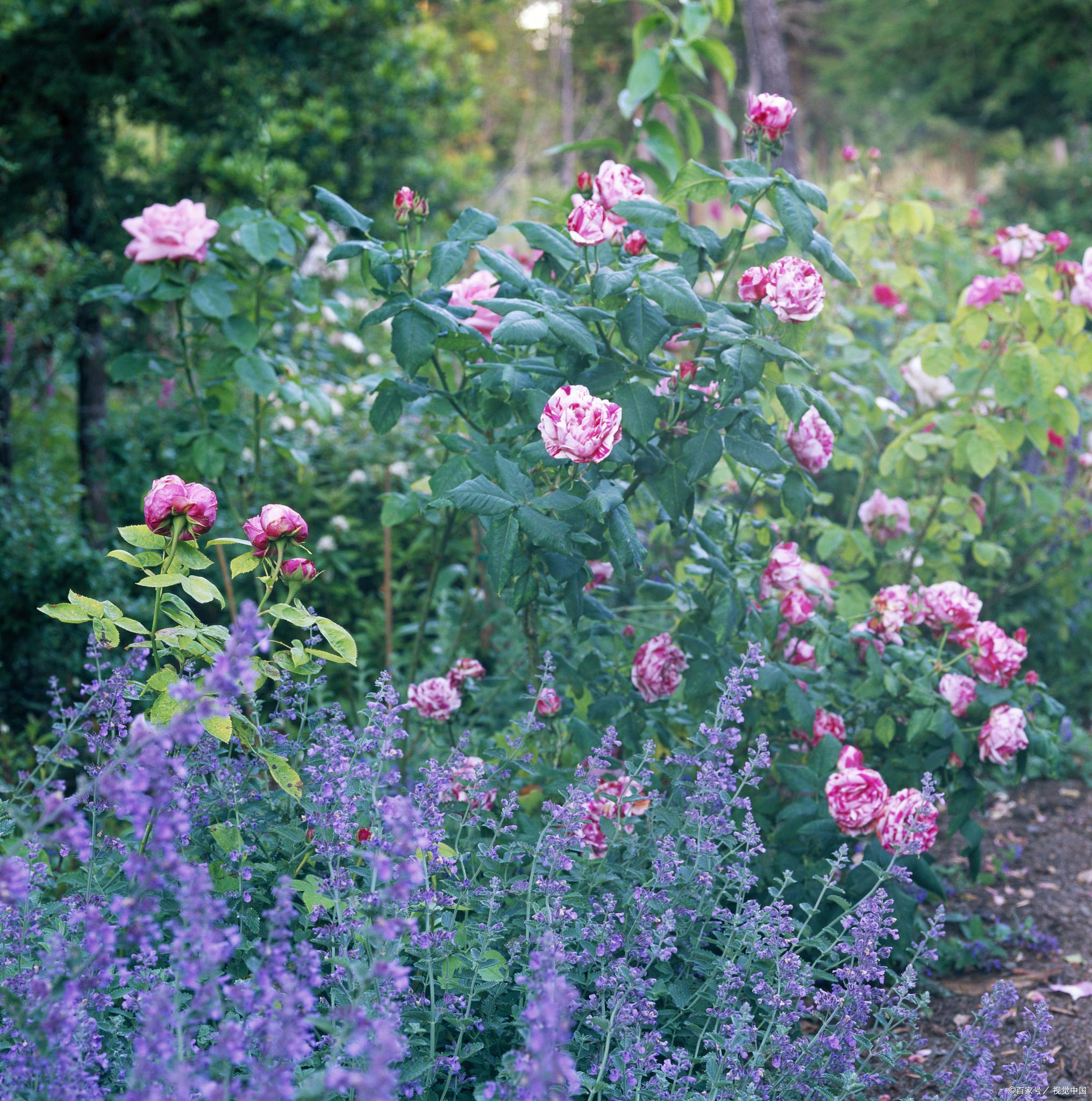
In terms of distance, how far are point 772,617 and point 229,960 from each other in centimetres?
127

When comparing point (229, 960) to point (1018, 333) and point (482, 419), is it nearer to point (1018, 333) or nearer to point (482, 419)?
point (482, 419)

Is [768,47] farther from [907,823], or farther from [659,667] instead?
[907,823]

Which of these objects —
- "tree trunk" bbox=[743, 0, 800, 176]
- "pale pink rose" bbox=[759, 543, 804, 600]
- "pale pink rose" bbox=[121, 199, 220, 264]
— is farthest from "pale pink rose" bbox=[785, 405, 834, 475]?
"tree trunk" bbox=[743, 0, 800, 176]

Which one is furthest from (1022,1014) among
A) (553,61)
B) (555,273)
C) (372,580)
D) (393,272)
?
(553,61)

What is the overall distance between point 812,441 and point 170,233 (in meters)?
1.43

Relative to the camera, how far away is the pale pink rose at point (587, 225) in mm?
1778

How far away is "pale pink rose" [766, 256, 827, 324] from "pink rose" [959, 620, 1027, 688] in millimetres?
760

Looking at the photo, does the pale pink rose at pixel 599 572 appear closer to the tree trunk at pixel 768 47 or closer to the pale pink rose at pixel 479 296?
the pale pink rose at pixel 479 296

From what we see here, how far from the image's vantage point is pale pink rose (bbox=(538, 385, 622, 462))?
1.59 metres

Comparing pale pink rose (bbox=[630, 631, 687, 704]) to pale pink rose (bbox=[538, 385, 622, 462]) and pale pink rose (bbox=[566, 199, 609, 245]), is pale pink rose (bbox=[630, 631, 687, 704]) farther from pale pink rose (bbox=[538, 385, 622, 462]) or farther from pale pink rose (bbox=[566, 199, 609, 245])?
pale pink rose (bbox=[566, 199, 609, 245])

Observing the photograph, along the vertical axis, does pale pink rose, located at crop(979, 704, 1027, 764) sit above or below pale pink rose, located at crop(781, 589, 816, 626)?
below

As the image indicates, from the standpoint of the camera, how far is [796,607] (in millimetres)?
2133

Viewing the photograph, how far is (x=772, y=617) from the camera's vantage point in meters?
2.21

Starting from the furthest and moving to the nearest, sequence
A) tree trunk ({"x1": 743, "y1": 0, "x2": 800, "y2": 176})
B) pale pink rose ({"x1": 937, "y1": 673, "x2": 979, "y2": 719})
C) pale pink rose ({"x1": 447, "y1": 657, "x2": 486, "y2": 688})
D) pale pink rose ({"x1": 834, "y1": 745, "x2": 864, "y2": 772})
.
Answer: tree trunk ({"x1": 743, "y1": 0, "x2": 800, "y2": 176}) → pale pink rose ({"x1": 447, "y1": 657, "x2": 486, "y2": 688}) → pale pink rose ({"x1": 937, "y1": 673, "x2": 979, "y2": 719}) → pale pink rose ({"x1": 834, "y1": 745, "x2": 864, "y2": 772})
